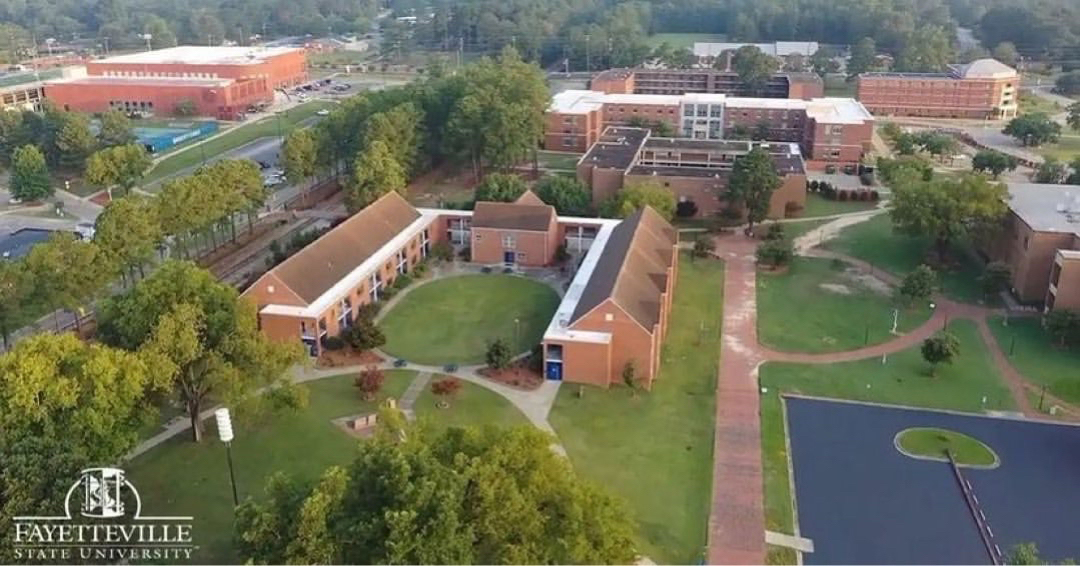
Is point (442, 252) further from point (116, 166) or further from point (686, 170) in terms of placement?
point (116, 166)

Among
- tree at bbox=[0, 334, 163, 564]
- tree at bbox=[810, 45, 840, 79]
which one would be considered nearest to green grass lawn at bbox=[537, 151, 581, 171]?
tree at bbox=[810, 45, 840, 79]

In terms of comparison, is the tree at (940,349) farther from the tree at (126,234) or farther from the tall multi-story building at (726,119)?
the tall multi-story building at (726,119)

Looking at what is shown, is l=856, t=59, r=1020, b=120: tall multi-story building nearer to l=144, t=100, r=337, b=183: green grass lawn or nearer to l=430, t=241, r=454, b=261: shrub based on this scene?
l=430, t=241, r=454, b=261: shrub

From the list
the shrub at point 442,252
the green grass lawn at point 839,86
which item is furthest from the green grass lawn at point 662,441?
the green grass lawn at point 839,86

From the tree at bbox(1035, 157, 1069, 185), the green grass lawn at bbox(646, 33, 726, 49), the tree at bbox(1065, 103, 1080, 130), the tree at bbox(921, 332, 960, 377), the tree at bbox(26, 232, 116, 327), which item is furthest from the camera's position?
the green grass lawn at bbox(646, 33, 726, 49)

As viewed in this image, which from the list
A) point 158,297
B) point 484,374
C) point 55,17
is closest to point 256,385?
point 158,297

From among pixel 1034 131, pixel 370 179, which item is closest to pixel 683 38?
pixel 1034 131
